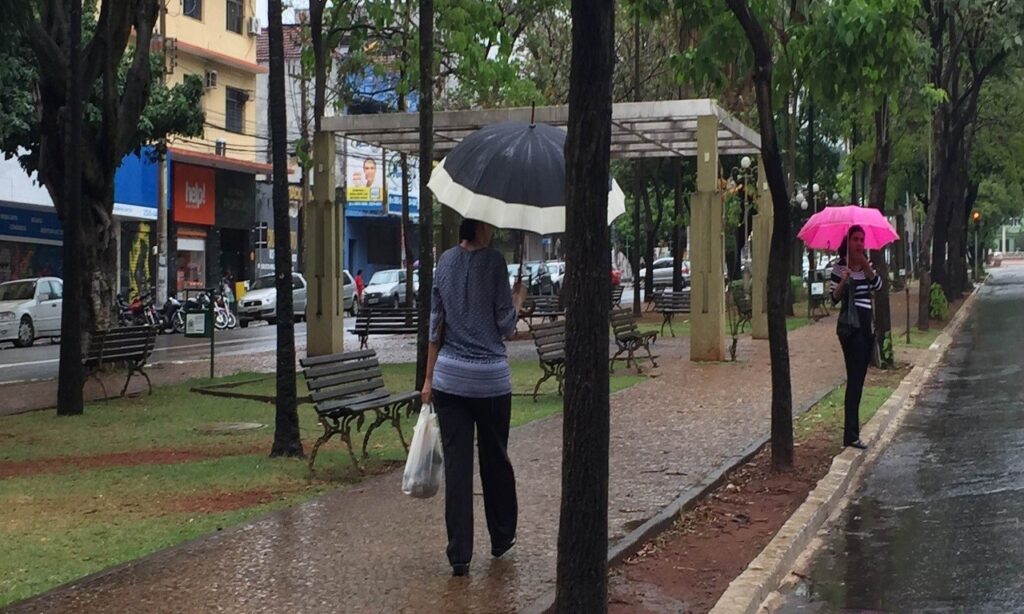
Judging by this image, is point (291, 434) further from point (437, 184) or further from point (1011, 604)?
point (1011, 604)

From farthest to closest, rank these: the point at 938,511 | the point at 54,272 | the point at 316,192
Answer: the point at 54,272, the point at 316,192, the point at 938,511

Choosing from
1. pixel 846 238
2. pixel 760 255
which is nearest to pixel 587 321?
pixel 846 238

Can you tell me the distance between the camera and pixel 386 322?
21.7 metres

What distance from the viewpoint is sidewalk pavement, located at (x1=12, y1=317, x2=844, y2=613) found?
223 inches

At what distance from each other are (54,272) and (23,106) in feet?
47.6

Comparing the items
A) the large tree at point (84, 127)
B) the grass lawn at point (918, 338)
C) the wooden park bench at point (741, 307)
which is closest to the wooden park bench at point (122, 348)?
the large tree at point (84, 127)

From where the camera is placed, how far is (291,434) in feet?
32.6

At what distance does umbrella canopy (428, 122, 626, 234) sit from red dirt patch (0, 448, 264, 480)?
4.96 meters

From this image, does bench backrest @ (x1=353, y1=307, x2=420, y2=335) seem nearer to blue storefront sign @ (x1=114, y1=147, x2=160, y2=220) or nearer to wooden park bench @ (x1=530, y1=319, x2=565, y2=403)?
wooden park bench @ (x1=530, y1=319, x2=565, y2=403)

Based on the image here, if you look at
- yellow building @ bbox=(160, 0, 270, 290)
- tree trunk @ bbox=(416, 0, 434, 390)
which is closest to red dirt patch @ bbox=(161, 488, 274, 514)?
tree trunk @ bbox=(416, 0, 434, 390)

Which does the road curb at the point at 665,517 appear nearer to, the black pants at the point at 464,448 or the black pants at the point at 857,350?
the black pants at the point at 464,448

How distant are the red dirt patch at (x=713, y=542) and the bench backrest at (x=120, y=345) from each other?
A: 28.5 feet

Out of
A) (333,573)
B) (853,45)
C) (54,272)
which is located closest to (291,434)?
(333,573)

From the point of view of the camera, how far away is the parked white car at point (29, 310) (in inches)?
1039
